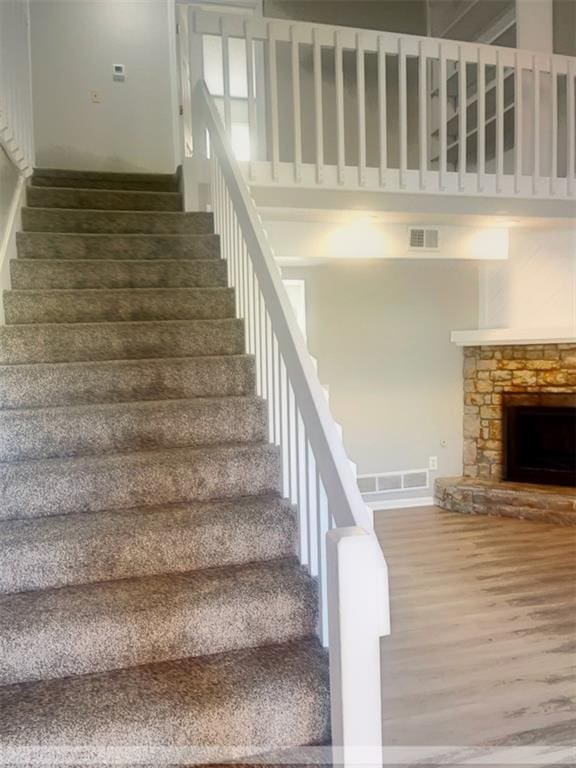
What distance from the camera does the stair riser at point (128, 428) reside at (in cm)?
222

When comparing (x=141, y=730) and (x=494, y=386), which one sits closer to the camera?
(x=141, y=730)

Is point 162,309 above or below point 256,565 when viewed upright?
above

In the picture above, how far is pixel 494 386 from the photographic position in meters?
5.51

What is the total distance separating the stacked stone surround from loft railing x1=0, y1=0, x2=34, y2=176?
13.6 ft

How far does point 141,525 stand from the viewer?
1.92 metres

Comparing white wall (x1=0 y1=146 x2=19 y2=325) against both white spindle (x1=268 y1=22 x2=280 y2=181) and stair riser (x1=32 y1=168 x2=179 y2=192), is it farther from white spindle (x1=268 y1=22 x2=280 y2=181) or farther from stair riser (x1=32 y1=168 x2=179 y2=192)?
white spindle (x1=268 y1=22 x2=280 y2=181)

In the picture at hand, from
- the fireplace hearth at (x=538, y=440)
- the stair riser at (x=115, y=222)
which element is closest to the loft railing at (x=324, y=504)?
the stair riser at (x=115, y=222)

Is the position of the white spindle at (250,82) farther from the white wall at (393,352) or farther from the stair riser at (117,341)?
the white wall at (393,352)

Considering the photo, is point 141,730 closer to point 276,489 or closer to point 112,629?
point 112,629

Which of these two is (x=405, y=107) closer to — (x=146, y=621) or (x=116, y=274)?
(x=116, y=274)

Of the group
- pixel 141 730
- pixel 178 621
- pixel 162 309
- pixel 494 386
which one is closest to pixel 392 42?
pixel 162 309

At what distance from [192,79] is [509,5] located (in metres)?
3.23

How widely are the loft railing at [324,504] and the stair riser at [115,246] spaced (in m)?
0.74

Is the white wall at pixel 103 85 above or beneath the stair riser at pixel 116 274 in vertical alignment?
above
